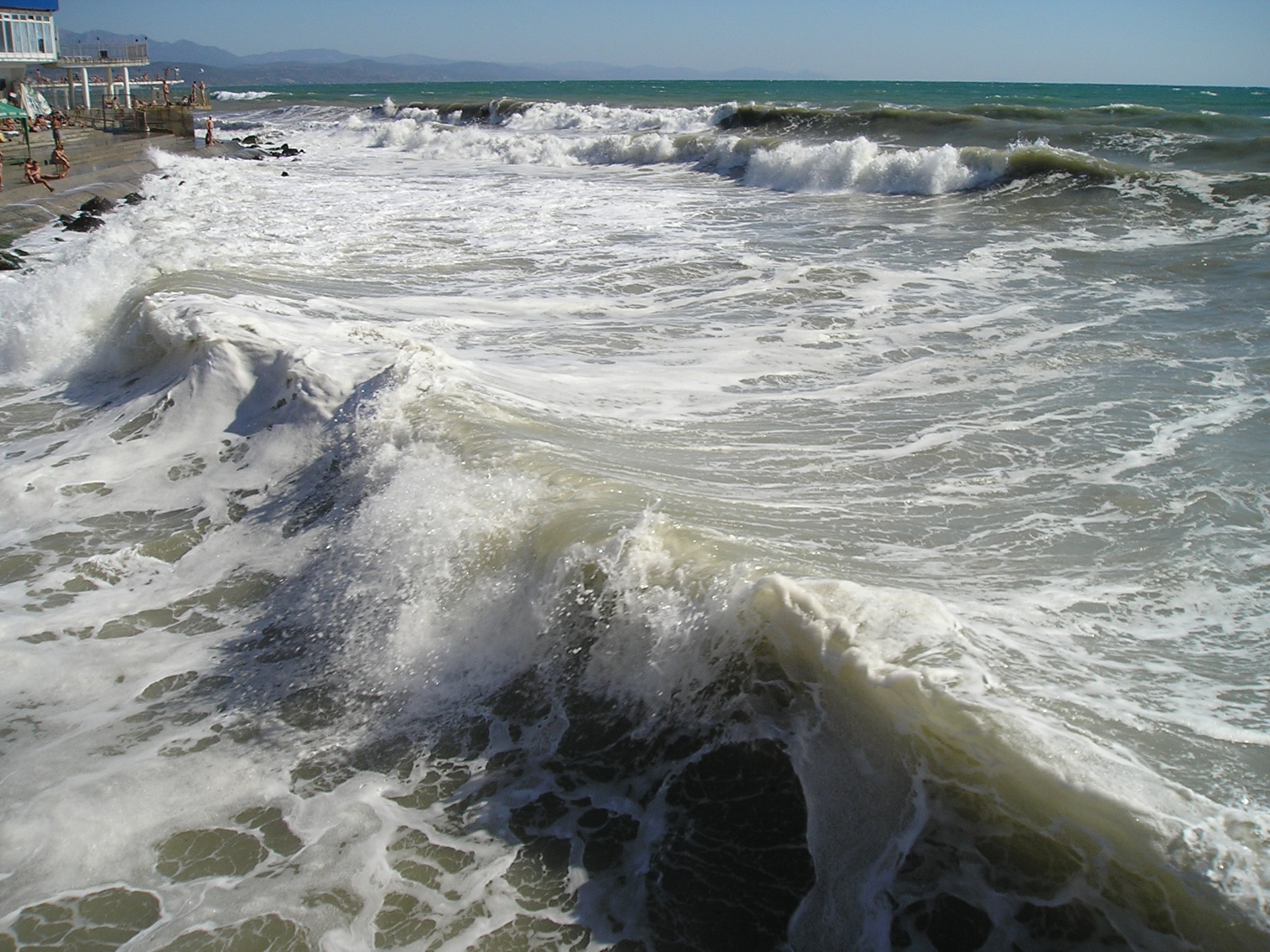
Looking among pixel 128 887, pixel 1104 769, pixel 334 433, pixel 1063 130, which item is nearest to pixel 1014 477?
pixel 1104 769

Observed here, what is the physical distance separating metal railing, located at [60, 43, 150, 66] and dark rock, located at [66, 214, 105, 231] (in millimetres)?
27161

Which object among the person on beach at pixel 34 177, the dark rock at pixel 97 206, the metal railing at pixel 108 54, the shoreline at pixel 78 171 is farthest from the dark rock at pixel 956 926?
the metal railing at pixel 108 54

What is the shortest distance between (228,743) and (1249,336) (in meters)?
10.5

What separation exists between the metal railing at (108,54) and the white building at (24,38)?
814 millimetres

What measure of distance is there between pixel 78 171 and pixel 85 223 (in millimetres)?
8030

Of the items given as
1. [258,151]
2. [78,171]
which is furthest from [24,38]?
[78,171]

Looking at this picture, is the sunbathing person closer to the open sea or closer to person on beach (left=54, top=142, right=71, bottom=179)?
person on beach (left=54, top=142, right=71, bottom=179)

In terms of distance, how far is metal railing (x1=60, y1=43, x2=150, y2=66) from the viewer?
38.2 m

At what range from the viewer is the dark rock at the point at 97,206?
58.0ft

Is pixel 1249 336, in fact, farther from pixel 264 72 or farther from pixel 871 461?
pixel 264 72

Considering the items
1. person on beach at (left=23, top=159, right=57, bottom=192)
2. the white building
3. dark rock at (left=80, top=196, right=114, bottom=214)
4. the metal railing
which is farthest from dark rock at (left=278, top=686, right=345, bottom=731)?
the metal railing

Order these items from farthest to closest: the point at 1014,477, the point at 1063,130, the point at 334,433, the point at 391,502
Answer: the point at 1063,130 → the point at 334,433 → the point at 1014,477 → the point at 391,502

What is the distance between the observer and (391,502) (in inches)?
219

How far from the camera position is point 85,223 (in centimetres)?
1636
